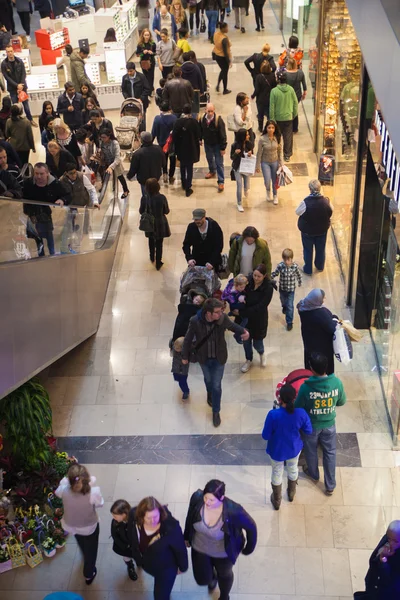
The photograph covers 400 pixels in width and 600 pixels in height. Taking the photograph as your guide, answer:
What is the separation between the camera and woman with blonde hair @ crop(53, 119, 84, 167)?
40.6ft

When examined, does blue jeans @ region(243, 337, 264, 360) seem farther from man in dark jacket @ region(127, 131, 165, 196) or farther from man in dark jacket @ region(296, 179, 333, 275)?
man in dark jacket @ region(127, 131, 165, 196)

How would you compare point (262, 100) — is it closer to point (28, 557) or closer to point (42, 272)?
point (42, 272)

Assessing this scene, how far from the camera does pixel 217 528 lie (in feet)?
19.4

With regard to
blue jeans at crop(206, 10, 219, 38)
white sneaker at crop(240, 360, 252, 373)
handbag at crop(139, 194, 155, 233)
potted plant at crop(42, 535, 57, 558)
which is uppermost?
blue jeans at crop(206, 10, 219, 38)

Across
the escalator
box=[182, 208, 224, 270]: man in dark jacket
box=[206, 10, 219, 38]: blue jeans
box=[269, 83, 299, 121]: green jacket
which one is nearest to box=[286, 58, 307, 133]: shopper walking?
box=[269, 83, 299, 121]: green jacket

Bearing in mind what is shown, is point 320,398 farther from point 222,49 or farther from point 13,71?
point 13,71

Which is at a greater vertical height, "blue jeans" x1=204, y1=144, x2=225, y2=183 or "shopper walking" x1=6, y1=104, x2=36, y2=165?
"shopper walking" x1=6, y1=104, x2=36, y2=165

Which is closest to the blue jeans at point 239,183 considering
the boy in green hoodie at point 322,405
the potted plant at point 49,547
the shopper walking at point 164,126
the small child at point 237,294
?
the shopper walking at point 164,126

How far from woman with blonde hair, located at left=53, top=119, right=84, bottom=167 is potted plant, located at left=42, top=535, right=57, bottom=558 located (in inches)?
264

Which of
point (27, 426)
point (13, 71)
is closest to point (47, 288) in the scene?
point (27, 426)

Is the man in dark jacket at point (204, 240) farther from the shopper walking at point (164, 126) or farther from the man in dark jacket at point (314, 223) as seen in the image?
the shopper walking at point (164, 126)

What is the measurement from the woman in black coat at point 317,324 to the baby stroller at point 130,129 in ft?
24.8

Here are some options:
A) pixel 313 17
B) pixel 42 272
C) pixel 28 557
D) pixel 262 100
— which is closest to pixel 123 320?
pixel 42 272

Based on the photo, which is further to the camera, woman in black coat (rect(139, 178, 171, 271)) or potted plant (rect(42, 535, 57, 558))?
woman in black coat (rect(139, 178, 171, 271))
